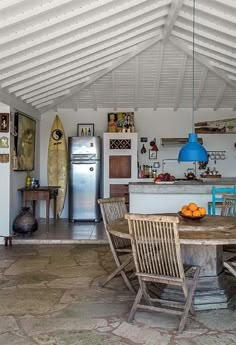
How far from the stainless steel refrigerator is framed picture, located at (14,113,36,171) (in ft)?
3.03

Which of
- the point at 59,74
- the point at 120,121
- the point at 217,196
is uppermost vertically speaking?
the point at 59,74

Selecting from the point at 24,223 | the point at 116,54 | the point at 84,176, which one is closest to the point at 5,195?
the point at 24,223

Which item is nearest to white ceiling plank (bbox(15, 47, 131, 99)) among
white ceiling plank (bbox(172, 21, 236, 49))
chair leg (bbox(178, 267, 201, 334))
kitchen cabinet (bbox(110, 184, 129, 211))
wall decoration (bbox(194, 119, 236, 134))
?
white ceiling plank (bbox(172, 21, 236, 49))

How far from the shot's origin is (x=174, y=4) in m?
5.38

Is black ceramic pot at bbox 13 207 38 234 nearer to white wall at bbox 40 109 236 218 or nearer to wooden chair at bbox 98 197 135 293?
white wall at bbox 40 109 236 218

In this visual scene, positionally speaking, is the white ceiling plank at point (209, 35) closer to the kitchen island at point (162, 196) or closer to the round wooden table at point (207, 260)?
the kitchen island at point (162, 196)

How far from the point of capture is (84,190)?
9.17 m

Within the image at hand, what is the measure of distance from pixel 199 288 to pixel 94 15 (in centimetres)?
340

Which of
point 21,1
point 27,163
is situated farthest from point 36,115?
point 21,1

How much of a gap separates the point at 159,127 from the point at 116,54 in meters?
3.04

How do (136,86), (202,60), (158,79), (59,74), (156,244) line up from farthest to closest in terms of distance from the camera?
(136,86) → (158,79) → (202,60) → (59,74) → (156,244)

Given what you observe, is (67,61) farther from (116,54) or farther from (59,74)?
(116,54)

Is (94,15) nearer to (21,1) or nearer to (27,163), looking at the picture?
(21,1)

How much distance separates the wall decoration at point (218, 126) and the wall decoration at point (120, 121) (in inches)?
60.4
